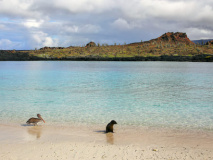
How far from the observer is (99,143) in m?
8.04

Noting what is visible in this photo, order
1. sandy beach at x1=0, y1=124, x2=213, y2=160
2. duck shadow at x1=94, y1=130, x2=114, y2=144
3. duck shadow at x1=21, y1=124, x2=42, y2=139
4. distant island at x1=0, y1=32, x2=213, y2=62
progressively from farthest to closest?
distant island at x1=0, y1=32, x2=213, y2=62 → duck shadow at x1=21, y1=124, x2=42, y2=139 → duck shadow at x1=94, y1=130, x2=114, y2=144 → sandy beach at x1=0, y1=124, x2=213, y2=160

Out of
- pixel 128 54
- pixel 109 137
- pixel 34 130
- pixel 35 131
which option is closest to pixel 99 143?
pixel 109 137

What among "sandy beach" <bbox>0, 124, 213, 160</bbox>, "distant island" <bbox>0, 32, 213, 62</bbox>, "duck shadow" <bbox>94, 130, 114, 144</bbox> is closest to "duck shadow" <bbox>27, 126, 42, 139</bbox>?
"sandy beach" <bbox>0, 124, 213, 160</bbox>

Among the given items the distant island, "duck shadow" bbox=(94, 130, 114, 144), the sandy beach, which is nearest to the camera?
the sandy beach

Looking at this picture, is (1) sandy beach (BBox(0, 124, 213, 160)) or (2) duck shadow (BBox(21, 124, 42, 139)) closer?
(1) sandy beach (BBox(0, 124, 213, 160))

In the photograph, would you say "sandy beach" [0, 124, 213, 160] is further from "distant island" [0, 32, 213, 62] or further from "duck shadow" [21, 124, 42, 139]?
"distant island" [0, 32, 213, 62]

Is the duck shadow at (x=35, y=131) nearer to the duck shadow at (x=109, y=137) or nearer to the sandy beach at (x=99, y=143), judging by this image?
the sandy beach at (x=99, y=143)

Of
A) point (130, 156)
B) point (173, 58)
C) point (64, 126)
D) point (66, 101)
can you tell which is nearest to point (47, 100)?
point (66, 101)

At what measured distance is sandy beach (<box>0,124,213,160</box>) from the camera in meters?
6.73

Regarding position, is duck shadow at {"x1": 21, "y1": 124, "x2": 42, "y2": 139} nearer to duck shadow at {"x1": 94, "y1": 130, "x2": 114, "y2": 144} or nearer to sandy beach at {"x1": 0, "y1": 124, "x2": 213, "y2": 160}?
sandy beach at {"x1": 0, "y1": 124, "x2": 213, "y2": 160}

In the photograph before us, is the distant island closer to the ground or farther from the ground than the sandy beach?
farther from the ground

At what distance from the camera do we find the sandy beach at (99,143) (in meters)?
6.73

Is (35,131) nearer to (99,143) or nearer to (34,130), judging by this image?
(34,130)

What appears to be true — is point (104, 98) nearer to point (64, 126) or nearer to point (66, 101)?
point (66, 101)
